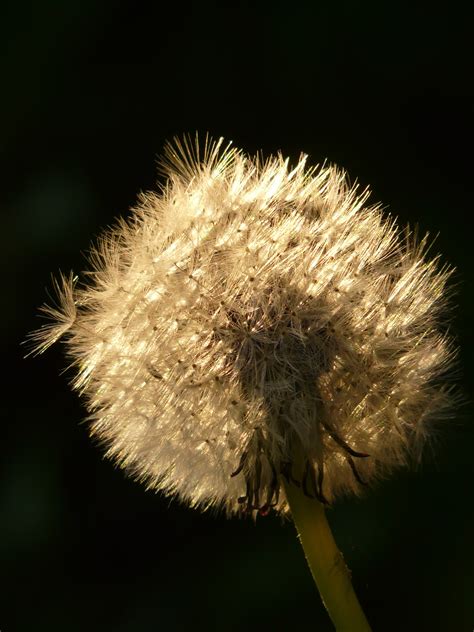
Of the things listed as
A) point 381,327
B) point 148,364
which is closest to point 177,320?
point 148,364

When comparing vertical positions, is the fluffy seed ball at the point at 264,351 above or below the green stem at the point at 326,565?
above

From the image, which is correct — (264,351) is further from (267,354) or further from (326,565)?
(326,565)

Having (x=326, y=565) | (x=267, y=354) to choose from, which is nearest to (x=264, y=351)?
(x=267, y=354)

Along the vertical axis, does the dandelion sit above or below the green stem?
above

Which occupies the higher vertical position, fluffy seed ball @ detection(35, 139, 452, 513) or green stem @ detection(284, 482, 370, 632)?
fluffy seed ball @ detection(35, 139, 452, 513)
